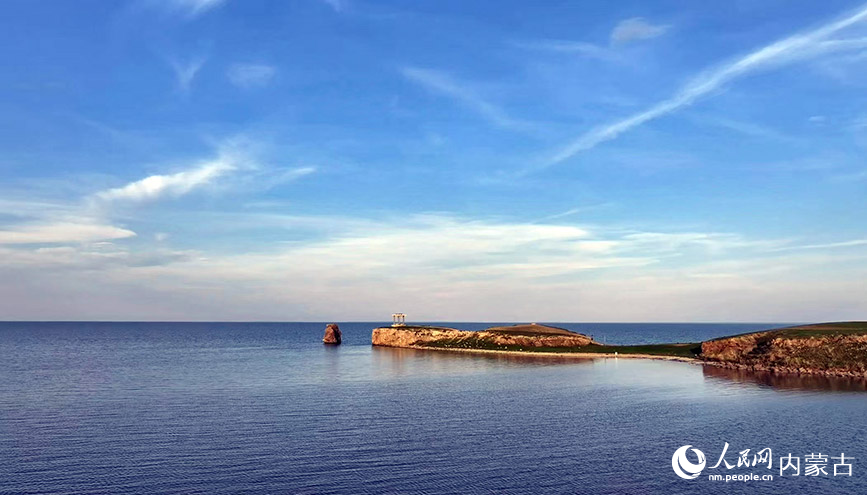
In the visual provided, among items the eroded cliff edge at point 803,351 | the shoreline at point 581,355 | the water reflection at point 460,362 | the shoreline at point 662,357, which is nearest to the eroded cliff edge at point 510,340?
the shoreline at point 581,355

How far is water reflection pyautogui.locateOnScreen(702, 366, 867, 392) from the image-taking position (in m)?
88.4

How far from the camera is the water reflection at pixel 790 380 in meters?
88.4

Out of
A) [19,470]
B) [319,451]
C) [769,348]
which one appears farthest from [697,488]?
[769,348]

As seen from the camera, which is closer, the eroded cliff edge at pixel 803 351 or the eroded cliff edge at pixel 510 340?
the eroded cliff edge at pixel 803 351

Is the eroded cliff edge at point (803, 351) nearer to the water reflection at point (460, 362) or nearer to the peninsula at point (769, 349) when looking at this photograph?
the peninsula at point (769, 349)

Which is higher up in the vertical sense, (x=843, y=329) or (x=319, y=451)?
(x=843, y=329)

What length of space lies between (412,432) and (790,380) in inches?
2885

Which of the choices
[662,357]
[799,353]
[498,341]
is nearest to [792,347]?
[799,353]

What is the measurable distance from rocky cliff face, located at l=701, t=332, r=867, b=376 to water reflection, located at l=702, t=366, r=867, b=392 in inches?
195

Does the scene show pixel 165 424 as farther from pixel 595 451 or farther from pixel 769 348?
pixel 769 348

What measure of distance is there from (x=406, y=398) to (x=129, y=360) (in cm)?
9656

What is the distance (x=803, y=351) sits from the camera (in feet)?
367

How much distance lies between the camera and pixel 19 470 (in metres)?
44.2

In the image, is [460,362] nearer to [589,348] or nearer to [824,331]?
[589,348]
